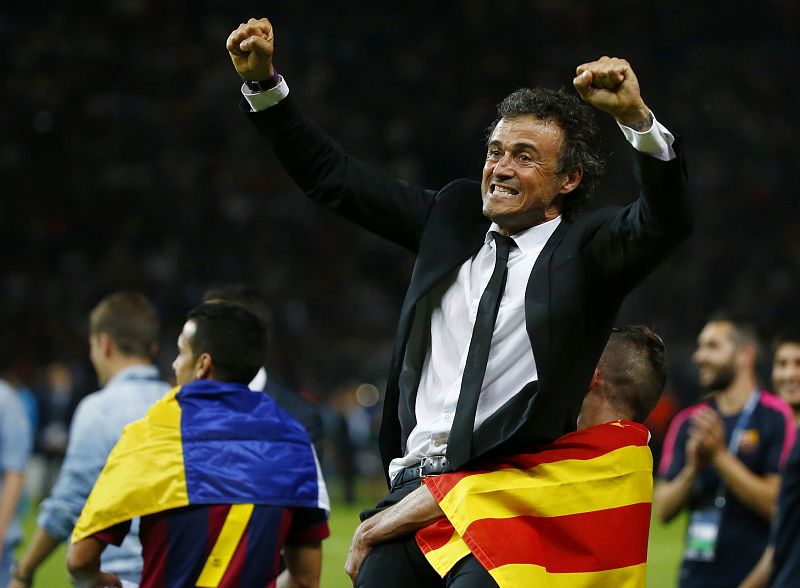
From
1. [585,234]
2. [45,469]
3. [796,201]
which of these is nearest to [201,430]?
[585,234]

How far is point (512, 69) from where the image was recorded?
22.8 meters

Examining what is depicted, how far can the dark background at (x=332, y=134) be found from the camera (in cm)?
1930

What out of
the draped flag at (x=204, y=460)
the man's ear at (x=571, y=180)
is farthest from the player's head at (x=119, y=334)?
the man's ear at (x=571, y=180)

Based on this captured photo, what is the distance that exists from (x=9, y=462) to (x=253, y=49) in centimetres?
337

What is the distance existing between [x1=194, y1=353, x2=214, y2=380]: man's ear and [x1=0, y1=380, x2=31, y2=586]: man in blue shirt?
86.3 inches

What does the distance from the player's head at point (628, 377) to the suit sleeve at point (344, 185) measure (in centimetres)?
72

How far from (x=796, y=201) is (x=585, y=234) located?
19.1 m

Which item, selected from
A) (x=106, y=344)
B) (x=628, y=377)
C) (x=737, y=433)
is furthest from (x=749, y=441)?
(x=106, y=344)

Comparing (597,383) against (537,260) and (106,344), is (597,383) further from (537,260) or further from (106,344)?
(106,344)

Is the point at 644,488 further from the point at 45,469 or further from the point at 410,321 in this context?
the point at 45,469

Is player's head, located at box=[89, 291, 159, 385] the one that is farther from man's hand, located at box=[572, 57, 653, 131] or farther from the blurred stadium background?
the blurred stadium background

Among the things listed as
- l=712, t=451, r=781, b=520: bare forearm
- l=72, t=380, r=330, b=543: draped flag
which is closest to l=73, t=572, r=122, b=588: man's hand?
l=72, t=380, r=330, b=543: draped flag

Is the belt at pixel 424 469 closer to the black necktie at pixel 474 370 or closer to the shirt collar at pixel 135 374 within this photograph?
the black necktie at pixel 474 370

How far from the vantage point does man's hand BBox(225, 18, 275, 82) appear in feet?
10.1
